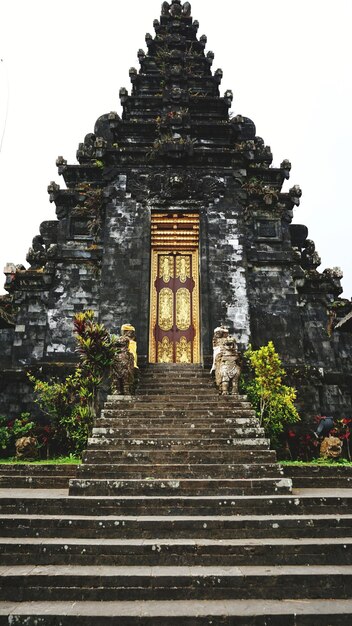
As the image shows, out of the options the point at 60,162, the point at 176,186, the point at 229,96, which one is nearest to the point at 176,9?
the point at 229,96

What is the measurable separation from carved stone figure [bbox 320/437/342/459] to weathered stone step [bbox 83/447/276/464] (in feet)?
9.18

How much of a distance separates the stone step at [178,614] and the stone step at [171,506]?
1611 mm

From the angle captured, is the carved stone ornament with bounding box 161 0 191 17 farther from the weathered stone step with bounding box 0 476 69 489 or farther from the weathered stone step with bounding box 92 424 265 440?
the weathered stone step with bounding box 0 476 69 489

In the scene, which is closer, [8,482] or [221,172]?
[8,482]

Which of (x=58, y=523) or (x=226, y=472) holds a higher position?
(x=226, y=472)

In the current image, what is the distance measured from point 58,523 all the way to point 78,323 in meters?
4.05

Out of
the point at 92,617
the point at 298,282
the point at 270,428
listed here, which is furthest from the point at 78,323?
the point at 298,282

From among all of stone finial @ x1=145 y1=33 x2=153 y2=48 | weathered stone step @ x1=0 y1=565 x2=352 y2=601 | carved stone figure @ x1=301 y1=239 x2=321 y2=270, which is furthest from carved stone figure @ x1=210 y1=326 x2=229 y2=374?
stone finial @ x1=145 y1=33 x2=153 y2=48

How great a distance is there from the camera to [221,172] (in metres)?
12.5

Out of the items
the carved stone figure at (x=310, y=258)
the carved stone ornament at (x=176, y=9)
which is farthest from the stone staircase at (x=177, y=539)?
the carved stone ornament at (x=176, y=9)

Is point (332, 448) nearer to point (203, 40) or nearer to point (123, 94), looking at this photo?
point (123, 94)

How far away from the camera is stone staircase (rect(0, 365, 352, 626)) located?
3.94 meters

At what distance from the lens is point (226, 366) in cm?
891

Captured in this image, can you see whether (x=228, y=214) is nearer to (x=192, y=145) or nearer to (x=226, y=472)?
(x=192, y=145)
